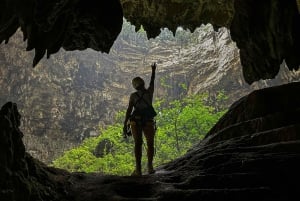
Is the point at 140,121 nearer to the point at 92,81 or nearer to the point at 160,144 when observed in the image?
the point at 160,144

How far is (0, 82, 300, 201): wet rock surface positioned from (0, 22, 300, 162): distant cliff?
2014 cm

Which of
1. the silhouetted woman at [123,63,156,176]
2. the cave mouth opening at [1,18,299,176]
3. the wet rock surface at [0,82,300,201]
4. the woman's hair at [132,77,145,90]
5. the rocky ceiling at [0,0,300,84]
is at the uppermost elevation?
the cave mouth opening at [1,18,299,176]

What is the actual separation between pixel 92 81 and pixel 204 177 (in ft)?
113

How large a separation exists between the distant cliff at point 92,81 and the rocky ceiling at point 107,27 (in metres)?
17.0

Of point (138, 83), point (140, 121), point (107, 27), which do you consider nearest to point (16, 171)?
point (140, 121)

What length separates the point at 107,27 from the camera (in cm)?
857

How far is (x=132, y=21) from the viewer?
48.9 ft

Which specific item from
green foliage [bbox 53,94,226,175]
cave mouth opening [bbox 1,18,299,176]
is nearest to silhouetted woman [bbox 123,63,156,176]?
green foliage [bbox 53,94,226,175]

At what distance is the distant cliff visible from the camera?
104ft

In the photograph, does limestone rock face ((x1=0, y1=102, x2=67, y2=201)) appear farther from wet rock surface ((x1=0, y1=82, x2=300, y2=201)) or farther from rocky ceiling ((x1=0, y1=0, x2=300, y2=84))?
rocky ceiling ((x1=0, y1=0, x2=300, y2=84))

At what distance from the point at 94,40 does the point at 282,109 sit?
4.39 metres

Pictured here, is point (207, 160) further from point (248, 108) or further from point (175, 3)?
point (175, 3)

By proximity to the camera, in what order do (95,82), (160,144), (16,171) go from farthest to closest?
(95,82) < (160,144) < (16,171)

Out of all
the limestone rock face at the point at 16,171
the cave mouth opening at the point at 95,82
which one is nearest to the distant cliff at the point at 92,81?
the cave mouth opening at the point at 95,82
